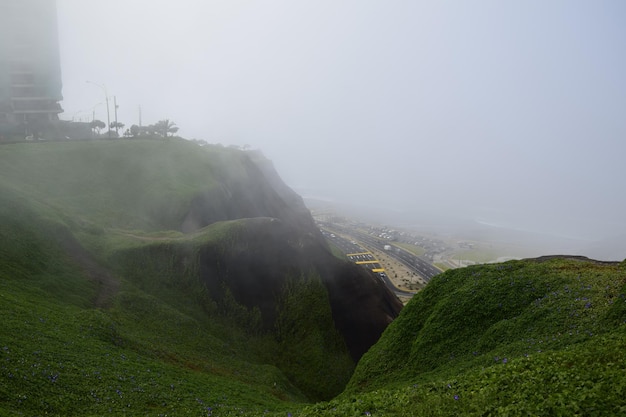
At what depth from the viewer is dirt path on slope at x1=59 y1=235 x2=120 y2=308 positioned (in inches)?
1631

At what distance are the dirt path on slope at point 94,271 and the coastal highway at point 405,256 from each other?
102 meters

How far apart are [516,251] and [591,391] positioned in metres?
177

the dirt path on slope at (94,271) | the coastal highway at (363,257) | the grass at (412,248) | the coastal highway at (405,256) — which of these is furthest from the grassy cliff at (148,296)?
the grass at (412,248)

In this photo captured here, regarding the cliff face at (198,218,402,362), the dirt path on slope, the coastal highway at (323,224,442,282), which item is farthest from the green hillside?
the coastal highway at (323,224,442,282)

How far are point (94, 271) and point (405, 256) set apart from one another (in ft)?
422

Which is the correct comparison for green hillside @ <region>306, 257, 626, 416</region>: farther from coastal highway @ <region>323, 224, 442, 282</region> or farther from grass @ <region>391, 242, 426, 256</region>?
grass @ <region>391, 242, 426, 256</region>

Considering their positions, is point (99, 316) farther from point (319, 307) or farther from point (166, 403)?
point (319, 307)

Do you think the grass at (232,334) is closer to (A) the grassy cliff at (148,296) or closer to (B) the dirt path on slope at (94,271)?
(A) the grassy cliff at (148,296)

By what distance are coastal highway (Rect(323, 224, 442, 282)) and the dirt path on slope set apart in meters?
102

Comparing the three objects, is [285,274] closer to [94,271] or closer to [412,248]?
[94,271]

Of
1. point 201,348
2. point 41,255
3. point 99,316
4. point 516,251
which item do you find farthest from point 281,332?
point 516,251

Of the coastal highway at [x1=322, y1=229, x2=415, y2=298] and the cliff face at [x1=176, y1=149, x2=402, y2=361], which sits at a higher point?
the cliff face at [x1=176, y1=149, x2=402, y2=361]

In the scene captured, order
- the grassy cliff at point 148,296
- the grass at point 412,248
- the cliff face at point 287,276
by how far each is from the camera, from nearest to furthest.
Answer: the grassy cliff at point 148,296
the cliff face at point 287,276
the grass at point 412,248

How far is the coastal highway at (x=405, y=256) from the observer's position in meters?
137
